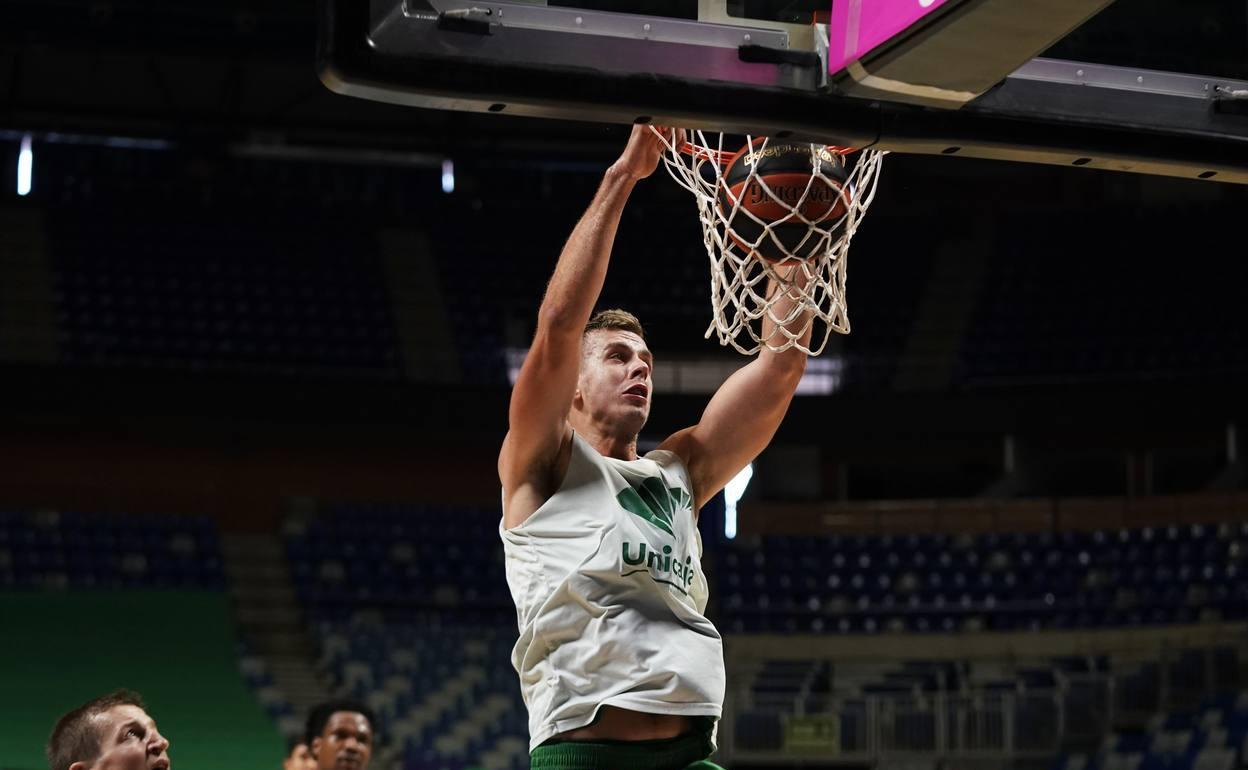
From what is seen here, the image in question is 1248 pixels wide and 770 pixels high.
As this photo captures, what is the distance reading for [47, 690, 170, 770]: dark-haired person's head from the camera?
3.73 m

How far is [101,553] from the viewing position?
1695cm

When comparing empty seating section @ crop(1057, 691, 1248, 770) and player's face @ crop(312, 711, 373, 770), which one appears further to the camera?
empty seating section @ crop(1057, 691, 1248, 770)

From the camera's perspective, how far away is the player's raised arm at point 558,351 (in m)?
3.33

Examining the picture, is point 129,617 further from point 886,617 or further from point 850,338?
point 850,338

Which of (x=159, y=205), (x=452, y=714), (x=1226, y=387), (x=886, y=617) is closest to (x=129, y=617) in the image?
(x=452, y=714)

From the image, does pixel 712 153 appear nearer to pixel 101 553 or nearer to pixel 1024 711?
pixel 1024 711

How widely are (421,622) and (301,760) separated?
1074 cm

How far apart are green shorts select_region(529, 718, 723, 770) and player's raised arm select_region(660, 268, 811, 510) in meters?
0.68

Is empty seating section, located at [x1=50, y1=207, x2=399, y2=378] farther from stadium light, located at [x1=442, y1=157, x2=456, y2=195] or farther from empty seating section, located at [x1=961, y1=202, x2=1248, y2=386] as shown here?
empty seating section, located at [x1=961, y1=202, x2=1248, y2=386]

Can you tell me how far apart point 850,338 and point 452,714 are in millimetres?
7822

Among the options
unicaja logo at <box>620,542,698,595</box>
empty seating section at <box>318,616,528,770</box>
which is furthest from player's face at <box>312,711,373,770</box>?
empty seating section at <box>318,616,528,770</box>

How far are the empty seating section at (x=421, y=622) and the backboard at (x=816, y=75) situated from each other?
11.7 metres

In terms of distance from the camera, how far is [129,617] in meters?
16.4

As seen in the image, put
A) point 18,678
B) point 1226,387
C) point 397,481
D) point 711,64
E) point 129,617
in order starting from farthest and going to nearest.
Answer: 1. point 397,481
2. point 1226,387
3. point 129,617
4. point 18,678
5. point 711,64
